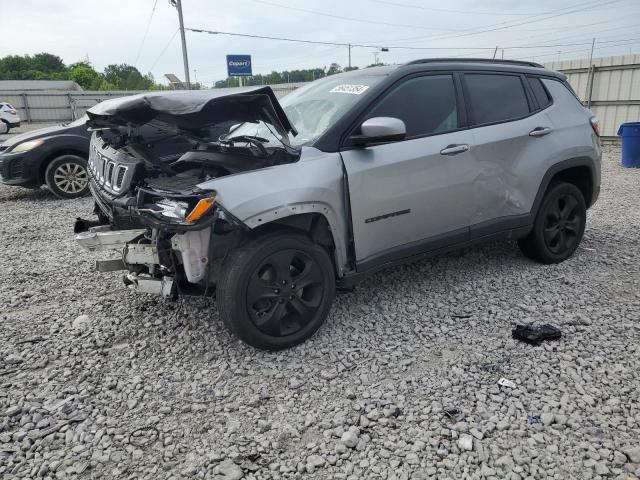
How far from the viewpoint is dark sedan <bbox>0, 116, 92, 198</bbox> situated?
25.9 ft

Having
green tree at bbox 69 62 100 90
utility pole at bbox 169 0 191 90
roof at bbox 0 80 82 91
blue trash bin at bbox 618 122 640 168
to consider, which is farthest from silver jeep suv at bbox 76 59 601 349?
green tree at bbox 69 62 100 90

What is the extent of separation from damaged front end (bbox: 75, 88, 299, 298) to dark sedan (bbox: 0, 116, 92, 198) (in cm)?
496

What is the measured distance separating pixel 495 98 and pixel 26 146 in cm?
717

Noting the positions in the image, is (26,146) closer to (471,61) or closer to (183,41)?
(471,61)

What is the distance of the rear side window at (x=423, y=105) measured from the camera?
12.0 feet

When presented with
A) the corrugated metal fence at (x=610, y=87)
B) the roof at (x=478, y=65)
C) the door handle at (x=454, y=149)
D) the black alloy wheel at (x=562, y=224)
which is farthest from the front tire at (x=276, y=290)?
the corrugated metal fence at (x=610, y=87)

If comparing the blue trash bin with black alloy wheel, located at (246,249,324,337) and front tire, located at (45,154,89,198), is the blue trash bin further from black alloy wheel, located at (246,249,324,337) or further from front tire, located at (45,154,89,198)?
front tire, located at (45,154,89,198)

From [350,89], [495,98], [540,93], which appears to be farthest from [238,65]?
[350,89]

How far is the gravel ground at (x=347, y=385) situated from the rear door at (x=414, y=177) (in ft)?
1.97

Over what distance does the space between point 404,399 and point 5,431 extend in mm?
2128

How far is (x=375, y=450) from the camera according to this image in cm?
243

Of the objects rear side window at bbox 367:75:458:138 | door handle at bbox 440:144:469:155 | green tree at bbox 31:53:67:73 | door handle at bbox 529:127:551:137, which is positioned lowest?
door handle at bbox 440:144:469:155

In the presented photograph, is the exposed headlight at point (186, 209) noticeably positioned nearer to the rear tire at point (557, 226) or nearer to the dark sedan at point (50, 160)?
the rear tire at point (557, 226)

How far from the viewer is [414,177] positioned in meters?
3.65
